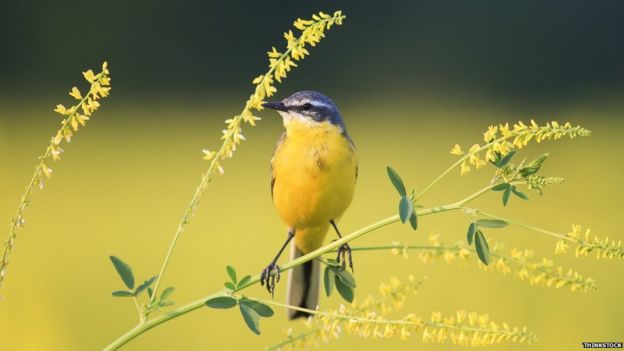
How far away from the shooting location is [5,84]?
27.2 feet

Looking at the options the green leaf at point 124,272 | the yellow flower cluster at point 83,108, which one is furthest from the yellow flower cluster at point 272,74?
the green leaf at point 124,272

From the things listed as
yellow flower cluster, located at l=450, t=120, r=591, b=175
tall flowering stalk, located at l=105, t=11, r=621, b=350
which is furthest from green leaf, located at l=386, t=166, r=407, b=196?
yellow flower cluster, located at l=450, t=120, r=591, b=175

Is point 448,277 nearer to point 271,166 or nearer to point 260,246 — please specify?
point 260,246

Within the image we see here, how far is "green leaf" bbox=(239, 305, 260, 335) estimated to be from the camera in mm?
1382

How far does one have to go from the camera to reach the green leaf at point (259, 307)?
1392 mm

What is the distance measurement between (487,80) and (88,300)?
190 inches

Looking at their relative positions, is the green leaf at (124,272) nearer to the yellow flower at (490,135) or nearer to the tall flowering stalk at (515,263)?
the tall flowering stalk at (515,263)

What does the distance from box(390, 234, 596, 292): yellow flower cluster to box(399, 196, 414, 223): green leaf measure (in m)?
0.13

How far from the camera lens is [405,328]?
1.31 metres

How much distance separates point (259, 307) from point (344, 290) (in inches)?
9.0

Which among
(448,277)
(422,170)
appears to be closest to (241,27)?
(422,170)

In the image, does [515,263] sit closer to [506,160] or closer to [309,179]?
[506,160]

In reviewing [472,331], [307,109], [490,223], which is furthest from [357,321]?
[307,109]

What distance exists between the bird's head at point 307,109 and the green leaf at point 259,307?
3.01 ft
